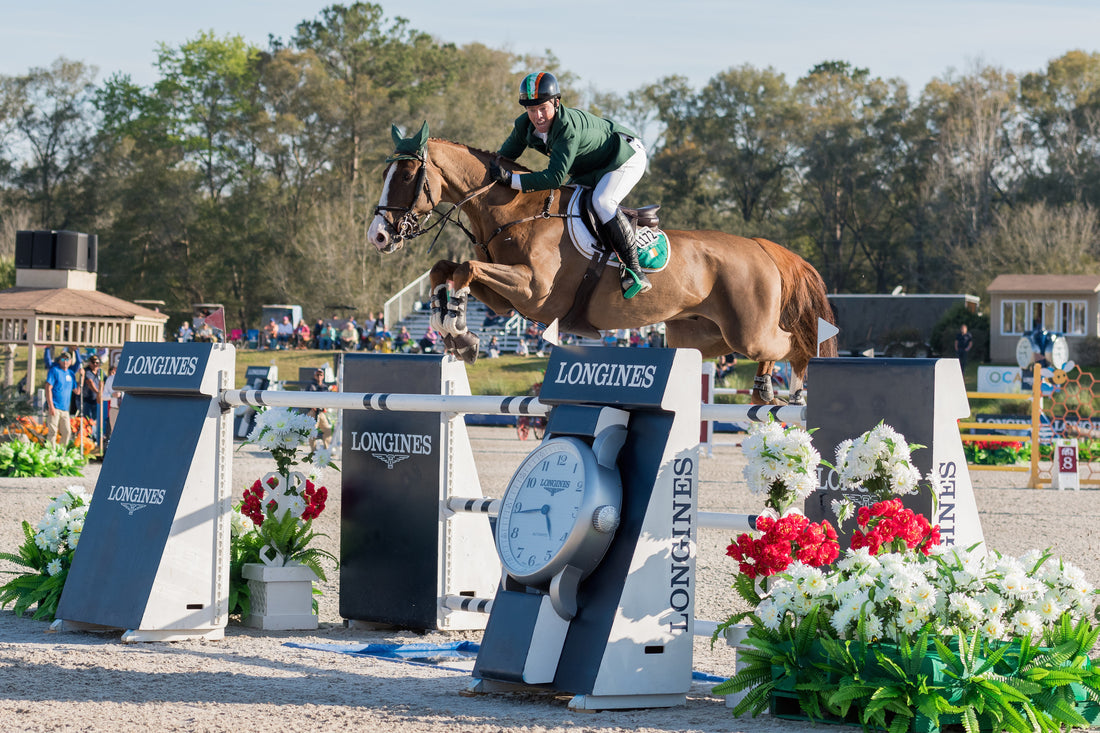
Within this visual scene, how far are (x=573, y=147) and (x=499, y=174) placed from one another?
516 millimetres

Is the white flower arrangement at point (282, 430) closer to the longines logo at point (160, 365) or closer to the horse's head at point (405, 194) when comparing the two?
the longines logo at point (160, 365)

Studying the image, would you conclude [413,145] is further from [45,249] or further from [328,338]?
[328,338]

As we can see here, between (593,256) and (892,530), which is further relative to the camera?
(593,256)

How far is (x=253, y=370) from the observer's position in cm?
2292

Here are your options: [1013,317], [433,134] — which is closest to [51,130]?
[433,134]

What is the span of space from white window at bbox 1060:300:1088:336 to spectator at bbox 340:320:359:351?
20.1 metres

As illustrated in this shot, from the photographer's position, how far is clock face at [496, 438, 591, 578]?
429cm

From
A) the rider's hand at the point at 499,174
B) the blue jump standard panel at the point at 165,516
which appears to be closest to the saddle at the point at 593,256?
the rider's hand at the point at 499,174

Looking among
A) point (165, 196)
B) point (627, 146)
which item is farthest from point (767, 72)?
point (627, 146)

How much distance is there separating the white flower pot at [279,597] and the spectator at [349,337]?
30913mm

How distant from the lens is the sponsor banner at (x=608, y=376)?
4348 mm

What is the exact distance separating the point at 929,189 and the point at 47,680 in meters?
49.2

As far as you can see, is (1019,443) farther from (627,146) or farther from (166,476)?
(166,476)

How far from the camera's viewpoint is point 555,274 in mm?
6324
